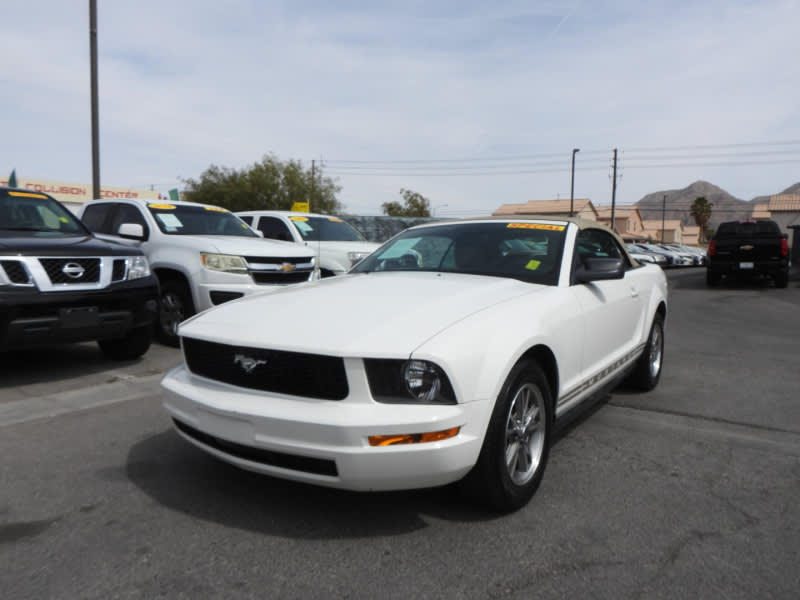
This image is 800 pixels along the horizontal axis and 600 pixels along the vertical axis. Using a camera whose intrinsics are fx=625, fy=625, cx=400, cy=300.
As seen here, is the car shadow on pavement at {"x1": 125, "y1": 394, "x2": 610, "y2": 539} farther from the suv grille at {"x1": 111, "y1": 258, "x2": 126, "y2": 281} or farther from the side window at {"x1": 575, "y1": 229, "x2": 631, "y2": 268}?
the suv grille at {"x1": 111, "y1": 258, "x2": 126, "y2": 281}

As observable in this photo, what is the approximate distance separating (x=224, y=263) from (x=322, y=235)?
13.3 feet

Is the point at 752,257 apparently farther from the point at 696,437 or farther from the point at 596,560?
the point at 596,560

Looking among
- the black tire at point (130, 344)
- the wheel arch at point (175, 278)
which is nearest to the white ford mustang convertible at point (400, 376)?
the black tire at point (130, 344)

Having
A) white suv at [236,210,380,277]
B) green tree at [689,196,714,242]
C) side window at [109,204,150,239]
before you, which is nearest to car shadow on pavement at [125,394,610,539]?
side window at [109,204,150,239]

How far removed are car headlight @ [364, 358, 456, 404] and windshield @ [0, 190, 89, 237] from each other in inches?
187

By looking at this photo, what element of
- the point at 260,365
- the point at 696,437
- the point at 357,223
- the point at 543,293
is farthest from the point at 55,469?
the point at 357,223

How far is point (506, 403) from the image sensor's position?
2752mm

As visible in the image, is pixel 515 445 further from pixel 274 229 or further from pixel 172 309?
pixel 274 229

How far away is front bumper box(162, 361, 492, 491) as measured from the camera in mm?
2455

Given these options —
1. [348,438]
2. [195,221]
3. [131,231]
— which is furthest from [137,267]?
[348,438]

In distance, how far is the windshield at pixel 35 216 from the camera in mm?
6059

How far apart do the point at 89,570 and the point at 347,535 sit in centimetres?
102

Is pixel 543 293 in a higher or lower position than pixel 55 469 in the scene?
higher

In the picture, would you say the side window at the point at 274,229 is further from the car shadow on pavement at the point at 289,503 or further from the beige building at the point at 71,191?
the beige building at the point at 71,191
